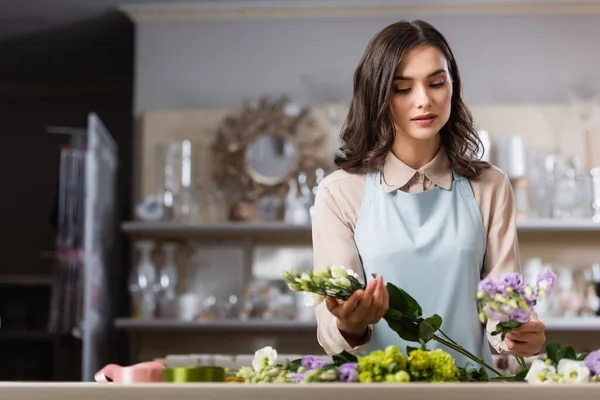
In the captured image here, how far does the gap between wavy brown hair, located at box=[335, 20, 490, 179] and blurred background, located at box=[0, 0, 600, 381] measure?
2716mm

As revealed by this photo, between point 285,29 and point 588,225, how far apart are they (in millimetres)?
1822

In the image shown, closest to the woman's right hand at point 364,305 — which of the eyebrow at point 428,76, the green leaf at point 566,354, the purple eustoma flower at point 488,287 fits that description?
the purple eustoma flower at point 488,287

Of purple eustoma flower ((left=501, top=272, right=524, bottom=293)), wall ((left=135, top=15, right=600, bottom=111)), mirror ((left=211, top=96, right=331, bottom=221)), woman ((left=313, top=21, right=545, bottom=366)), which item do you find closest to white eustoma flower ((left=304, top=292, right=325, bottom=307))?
purple eustoma flower ((left=501, top=272, right=524, bottom=293))

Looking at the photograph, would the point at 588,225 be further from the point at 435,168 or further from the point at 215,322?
the point at 435,168

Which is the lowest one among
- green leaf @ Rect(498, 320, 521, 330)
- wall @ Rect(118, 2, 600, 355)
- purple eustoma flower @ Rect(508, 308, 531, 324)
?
green leaf @ Rect(498, 320, 521, 330)

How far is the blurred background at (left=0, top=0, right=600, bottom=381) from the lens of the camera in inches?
169

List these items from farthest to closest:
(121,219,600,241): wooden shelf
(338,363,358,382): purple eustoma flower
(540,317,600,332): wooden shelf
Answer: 1. (121,219,600,241): wooden shelf
2. (540,317,600,332): wooden shelf
3. (338,363,358,382): purple eustoma flower

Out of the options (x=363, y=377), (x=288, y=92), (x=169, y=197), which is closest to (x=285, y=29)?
(x=288, y=92)

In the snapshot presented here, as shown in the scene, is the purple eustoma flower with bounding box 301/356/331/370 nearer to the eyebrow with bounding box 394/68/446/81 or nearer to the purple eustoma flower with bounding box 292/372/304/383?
the purple eustoma flower with bounding box 292/372/304/383

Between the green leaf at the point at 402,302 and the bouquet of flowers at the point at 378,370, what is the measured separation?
113 millimetres

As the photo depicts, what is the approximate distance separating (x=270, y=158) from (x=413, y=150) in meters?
3.04

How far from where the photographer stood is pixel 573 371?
95 centimetres

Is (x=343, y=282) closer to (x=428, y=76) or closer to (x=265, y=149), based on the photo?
(x=428, y=76)

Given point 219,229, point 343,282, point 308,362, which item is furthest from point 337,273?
point 219,229
